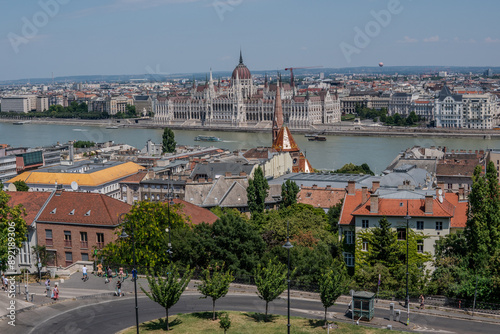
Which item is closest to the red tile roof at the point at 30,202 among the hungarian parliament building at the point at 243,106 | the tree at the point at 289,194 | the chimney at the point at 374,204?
the chimney at the point at 374,204

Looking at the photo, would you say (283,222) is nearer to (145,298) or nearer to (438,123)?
(145,298)

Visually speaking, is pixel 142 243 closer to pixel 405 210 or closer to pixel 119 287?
pixel 119 287

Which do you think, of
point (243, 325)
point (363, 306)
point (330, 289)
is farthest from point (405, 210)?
point (243, 325)

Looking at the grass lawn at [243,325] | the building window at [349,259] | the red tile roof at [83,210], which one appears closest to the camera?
the grass lawn at [243,325]

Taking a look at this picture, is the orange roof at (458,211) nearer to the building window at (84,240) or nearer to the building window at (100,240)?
the building window at (100,240)

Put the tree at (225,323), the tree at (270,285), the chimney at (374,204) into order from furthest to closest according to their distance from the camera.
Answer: the chimney at (374,204) < the tree at (270,285) < the tree at (225,323)

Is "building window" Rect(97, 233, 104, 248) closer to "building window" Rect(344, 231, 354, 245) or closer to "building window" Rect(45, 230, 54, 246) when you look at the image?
"building window" Rect(45, 230, 54, 246)

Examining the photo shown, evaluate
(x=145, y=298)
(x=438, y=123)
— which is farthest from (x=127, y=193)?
(x=438, y=123)

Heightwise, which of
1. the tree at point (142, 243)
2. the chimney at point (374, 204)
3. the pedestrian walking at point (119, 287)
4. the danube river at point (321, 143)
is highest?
the chimney at point (374, 204)
